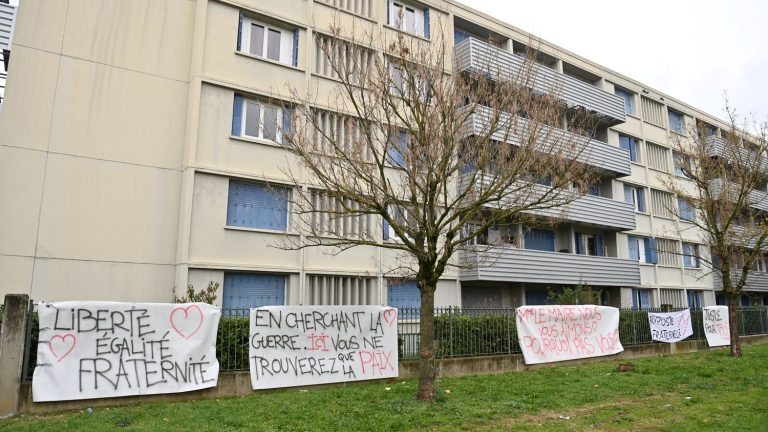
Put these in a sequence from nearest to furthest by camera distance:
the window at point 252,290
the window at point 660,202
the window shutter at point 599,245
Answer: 1. the window at point 252,290
2. the window shutter at point 599,245
3. the window at point 660,202

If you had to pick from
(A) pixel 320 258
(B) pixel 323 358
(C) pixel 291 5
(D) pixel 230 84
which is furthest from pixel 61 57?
(B) pixel 323 358

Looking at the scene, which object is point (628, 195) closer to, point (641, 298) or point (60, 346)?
point (641, 298)

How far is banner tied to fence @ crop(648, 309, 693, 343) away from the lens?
61.9 feet

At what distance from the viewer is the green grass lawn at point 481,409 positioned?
790 cm

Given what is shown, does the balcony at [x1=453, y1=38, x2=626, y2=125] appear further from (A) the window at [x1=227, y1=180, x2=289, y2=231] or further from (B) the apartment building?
(A) the window at [x1=227, y1=180, x2=289, y2=231]

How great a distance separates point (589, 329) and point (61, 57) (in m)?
16.1

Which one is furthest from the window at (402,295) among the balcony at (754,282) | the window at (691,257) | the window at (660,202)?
the balcony at (754,282)

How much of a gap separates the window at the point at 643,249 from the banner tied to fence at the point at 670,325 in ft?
26.1

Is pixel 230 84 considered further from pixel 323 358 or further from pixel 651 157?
pixel 651 157

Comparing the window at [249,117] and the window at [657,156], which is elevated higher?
the window at [657,156]

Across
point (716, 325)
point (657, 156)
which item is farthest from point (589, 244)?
point (657, 156)

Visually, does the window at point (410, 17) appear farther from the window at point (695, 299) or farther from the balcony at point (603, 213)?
the window at point (695, 299)

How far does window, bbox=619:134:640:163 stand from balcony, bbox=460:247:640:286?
22.9 feet

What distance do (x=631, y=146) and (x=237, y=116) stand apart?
72.9ft
